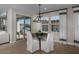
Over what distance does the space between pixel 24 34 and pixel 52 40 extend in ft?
3.09

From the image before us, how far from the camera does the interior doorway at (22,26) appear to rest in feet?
7.29

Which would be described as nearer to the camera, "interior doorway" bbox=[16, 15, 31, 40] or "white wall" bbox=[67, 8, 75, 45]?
"interior doorway" bbox=[16, 15, 31, 40]

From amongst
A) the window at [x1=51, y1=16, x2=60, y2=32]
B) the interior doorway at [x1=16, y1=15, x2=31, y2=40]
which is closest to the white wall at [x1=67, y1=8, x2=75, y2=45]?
the window at [x1=51, y1=16, x2=60, y2=32]

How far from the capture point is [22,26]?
87.8 inches

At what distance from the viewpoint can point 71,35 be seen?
354cm

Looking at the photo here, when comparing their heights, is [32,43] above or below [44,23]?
below

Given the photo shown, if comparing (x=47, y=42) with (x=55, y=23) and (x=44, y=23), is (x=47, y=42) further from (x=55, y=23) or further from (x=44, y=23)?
(x=55, y=23)

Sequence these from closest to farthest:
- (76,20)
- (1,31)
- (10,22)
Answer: (1,31), (10,22), (76,20)

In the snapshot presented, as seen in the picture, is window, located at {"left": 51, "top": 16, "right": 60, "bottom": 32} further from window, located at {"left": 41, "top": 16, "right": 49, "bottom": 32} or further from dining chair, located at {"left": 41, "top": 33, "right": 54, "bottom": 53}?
dining chair, located at {"left": 41, "top": 33, "right": 54, "bottom": 53}

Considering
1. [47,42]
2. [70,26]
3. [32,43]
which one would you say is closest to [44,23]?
[47,42]

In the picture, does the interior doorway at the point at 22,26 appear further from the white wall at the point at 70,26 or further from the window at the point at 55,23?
the white wall at the point at 70,26

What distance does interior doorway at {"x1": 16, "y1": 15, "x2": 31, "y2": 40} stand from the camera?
2.22 meters
